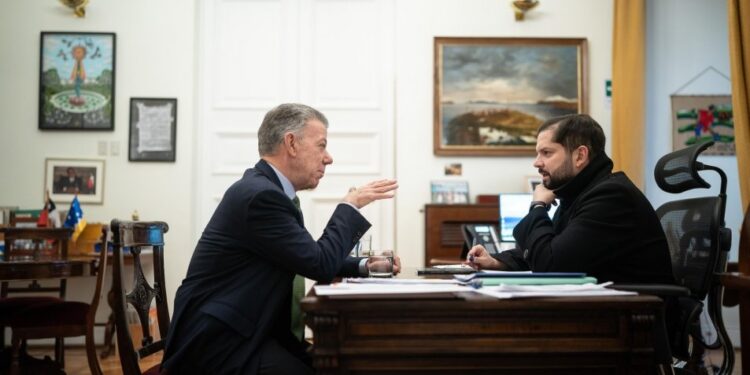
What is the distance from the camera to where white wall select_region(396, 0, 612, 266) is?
552 cm

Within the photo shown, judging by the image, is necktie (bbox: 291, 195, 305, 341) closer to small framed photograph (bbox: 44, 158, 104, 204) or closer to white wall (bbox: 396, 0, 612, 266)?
white wall (bbox: 396, 0, 612, 266)

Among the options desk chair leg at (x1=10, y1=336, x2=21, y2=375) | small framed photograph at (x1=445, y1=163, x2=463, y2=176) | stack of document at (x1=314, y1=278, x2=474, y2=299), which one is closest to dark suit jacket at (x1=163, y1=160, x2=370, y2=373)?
stack of document at (x1=314, y1=278, x2=474, y2=299)

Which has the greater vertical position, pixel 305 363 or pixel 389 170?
pixel 389 170

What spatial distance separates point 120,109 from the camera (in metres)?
5.52

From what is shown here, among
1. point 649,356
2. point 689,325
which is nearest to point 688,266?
point 689,325

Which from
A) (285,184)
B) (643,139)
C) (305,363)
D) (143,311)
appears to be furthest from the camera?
(643,139)

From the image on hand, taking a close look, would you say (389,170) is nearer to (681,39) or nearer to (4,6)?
(681,39)

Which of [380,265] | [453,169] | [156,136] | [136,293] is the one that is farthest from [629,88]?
[136,293]

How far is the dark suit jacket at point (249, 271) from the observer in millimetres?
1794

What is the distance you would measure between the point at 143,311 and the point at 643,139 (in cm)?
432

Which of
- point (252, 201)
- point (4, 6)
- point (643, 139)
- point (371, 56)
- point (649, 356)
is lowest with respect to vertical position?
point (649, 356)

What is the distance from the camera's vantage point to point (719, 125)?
218 inches

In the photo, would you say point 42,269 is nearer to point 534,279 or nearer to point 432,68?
point 534,279

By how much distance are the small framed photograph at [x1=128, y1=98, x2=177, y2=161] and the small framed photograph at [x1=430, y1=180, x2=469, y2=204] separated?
6.65 feet
